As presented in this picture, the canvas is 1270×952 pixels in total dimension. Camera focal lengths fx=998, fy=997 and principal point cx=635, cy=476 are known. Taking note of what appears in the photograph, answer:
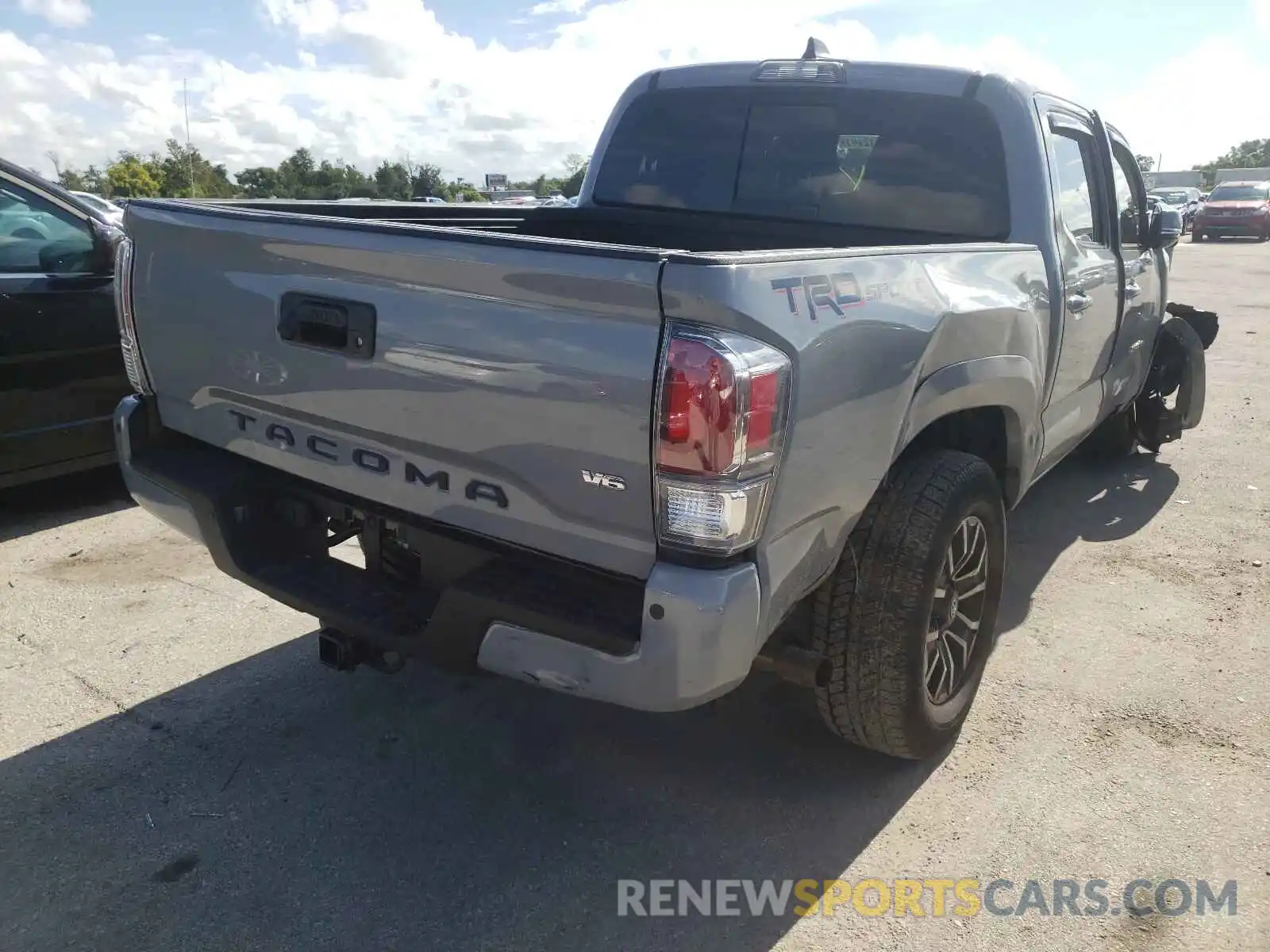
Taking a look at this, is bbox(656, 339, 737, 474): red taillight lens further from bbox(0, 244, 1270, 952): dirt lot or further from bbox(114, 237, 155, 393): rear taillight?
bbox(114, 237, 155, 393): rear taillight

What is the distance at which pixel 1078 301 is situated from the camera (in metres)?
3.71

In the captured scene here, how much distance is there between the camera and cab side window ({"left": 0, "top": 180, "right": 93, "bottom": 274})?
466cm

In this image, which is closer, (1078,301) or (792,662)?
(792,662)

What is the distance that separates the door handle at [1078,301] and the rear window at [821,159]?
1.35ft

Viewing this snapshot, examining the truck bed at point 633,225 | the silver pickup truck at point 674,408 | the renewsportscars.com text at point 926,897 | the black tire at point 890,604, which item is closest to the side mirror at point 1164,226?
the silver pickup truck at point 674,408

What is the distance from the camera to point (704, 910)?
7.95 ft

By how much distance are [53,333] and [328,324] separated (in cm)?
306

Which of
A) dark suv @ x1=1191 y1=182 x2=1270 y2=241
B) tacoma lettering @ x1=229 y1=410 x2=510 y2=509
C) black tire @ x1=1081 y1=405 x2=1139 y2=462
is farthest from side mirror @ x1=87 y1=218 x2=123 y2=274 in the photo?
dark suv @ x1=1191 y1=182 x2=1270 y2=241

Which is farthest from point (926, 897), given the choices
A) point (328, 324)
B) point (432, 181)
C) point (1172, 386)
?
point (432, 181)

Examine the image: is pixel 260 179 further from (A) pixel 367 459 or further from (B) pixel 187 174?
(A) pixel 367 459

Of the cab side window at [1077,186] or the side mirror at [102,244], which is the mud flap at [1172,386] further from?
the side mirror at [102,244]

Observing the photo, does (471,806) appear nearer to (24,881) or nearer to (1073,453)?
(24,881)

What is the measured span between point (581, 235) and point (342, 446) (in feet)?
6.94

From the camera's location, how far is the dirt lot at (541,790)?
2.37 m
